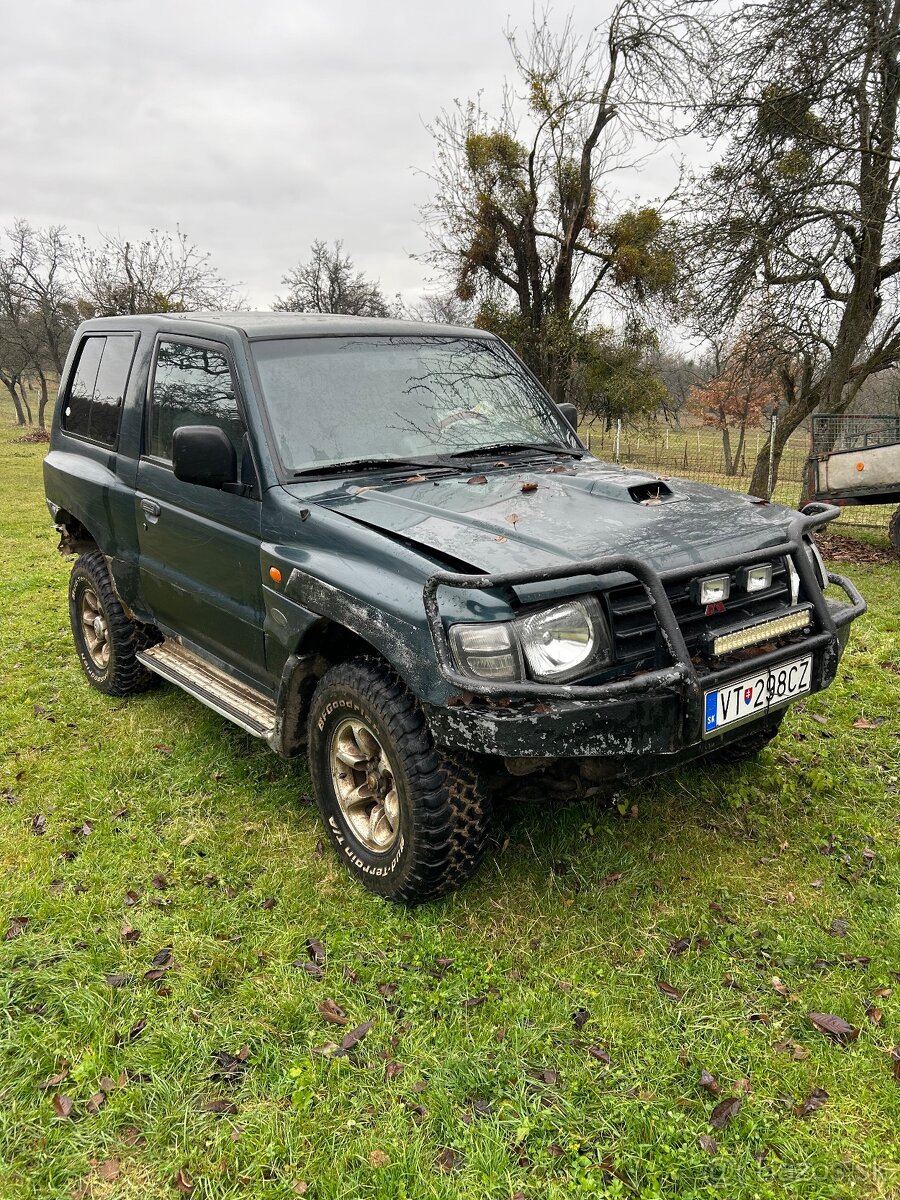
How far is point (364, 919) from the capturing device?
2.90 metres

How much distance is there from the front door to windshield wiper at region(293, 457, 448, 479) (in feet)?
0.79

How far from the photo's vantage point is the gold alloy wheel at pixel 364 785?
291cm

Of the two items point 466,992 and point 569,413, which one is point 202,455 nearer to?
point 466,992

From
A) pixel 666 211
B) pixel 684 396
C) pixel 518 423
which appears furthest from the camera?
pixel 684 396

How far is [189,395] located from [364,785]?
1.99 metres

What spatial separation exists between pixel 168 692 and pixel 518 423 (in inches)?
108

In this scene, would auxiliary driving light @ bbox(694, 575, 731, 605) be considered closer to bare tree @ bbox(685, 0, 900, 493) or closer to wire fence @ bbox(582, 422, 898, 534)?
wire fence @ bbox(582, 422, 898, 534)

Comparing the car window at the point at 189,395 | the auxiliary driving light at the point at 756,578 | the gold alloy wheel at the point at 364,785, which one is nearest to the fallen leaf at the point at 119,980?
the gold alloy wheel at the point at 364,785

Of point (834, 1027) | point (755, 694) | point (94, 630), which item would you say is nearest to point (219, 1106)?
point (834, 1027)

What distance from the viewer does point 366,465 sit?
3295 millimetres

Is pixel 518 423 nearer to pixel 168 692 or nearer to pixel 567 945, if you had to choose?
pixel 567 945

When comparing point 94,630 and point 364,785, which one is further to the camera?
point 94,630

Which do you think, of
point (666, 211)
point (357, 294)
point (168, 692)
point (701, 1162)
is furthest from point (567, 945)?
point (357, 294)

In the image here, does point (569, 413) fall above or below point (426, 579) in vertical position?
above
